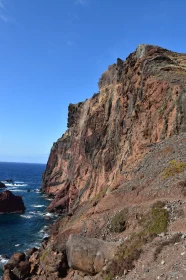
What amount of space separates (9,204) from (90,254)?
67612 mm

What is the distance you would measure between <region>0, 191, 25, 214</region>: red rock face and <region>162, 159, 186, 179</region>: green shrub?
62.8m

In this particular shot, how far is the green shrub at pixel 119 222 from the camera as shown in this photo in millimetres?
19136

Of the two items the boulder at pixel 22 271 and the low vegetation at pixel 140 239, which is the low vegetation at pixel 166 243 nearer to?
the low vegetation at pixel 140 239

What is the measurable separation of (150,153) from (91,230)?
1198 centimetres

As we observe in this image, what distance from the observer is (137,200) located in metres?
21.6

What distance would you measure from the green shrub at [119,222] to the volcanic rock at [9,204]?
62754 mm

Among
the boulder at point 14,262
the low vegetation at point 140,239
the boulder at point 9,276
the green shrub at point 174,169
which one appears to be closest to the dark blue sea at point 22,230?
the boulder at point 14,262

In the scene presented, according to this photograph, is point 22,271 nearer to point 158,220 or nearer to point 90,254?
point 90,254

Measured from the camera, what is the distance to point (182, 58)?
49.5 metres

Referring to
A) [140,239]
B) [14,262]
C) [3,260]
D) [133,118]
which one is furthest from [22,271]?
[133,118]

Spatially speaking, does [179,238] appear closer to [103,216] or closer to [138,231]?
[138,231]

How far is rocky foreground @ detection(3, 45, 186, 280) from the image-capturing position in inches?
554

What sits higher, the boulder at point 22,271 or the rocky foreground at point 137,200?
the rocky foreground at point 137,200

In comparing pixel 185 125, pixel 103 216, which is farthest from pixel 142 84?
pixel 103 216
